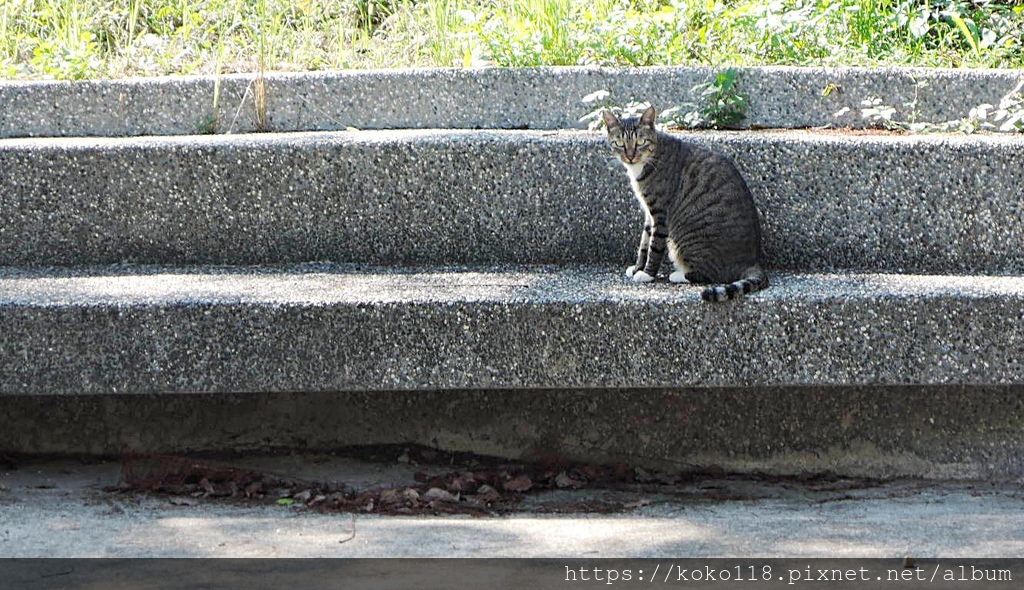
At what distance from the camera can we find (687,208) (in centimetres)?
287

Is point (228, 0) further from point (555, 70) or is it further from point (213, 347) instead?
point (213, 347)

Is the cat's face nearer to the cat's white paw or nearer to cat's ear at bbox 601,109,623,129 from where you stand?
cat's ear at bbox 601,109,623,129

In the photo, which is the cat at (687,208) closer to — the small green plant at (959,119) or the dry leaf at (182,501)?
the small green plant at (959,119)

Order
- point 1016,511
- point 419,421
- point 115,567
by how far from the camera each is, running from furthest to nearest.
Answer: point 419,421, point 1016,511, point 115,567

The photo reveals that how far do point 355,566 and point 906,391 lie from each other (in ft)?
4.80

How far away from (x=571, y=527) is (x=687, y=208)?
96 centimetres

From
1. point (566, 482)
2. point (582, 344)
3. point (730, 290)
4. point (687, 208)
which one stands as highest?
point (687, 208)

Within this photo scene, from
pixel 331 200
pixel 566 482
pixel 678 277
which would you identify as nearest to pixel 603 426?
pixel 566 482

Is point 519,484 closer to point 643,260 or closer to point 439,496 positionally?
point 439,496

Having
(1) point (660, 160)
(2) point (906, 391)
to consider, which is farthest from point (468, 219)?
(2) point (906, 391)

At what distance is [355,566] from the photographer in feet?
6.75

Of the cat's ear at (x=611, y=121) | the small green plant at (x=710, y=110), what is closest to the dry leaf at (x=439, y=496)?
the cat's ear at (x=611, y=121)

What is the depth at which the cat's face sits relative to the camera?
9.51ft

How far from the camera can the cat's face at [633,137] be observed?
2.90 m
